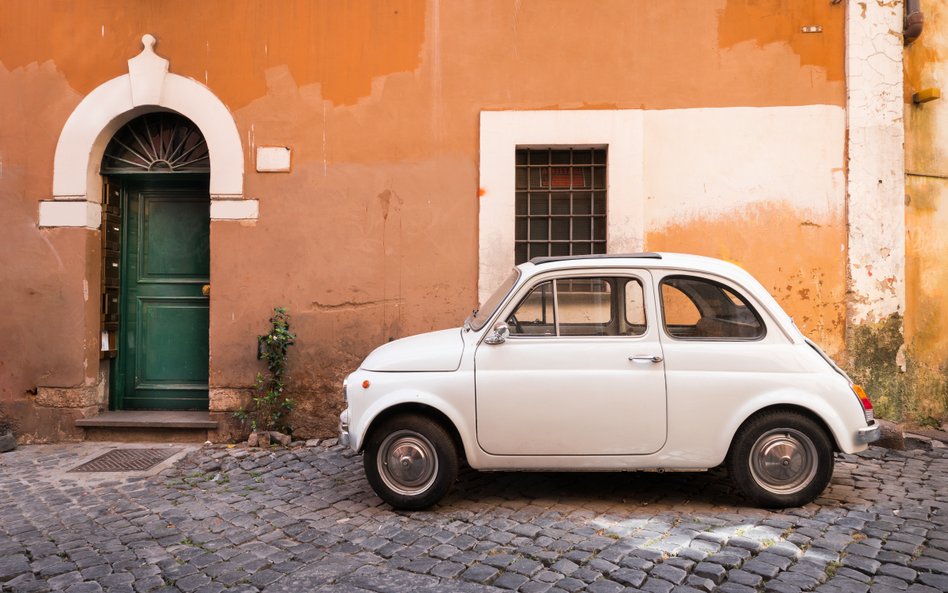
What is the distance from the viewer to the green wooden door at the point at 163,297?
7090mm

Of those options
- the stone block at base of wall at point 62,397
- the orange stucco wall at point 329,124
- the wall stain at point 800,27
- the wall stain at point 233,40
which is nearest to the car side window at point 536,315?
the orange stucco wall at point 329,124

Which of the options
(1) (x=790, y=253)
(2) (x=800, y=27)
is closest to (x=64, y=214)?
(1) (x=790, y=253)

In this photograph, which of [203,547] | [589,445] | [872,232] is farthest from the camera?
→ [872,232]

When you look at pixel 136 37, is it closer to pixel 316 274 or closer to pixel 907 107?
pixel 316 274

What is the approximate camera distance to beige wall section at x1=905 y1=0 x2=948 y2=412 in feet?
21.5

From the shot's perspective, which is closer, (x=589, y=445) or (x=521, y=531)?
(x=521, y=531)

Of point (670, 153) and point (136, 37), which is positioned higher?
point (136, 37)

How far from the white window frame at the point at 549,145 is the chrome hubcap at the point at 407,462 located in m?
2.41

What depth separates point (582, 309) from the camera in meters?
4.52

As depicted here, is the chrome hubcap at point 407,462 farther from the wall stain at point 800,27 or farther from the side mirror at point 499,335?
the wall stain at point 800,27

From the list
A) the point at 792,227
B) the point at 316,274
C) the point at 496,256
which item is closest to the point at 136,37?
the point at 316,274

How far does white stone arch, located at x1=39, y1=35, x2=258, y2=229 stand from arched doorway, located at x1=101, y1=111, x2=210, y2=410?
1.00 ft

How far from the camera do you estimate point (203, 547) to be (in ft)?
12.4

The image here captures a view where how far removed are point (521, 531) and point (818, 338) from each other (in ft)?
13.3
